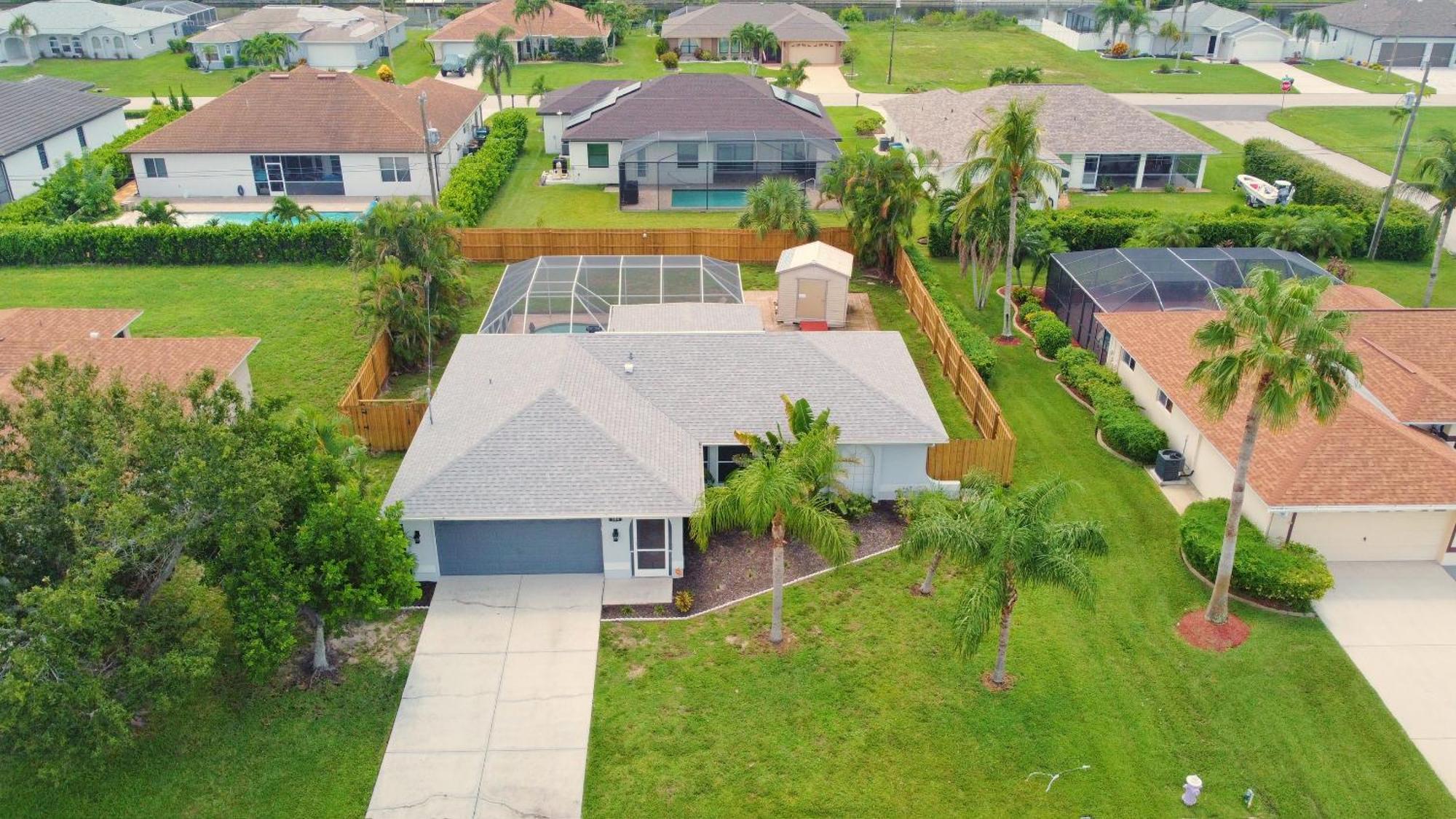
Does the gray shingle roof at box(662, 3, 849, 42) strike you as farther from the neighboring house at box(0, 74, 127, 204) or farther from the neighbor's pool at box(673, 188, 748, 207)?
the neighboring house at box(0, 74, 127, 204)

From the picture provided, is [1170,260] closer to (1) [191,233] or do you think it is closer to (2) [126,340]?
(2) [126,340]

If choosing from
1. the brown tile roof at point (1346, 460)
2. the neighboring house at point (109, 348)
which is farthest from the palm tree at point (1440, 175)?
the neighboring house at point (109, 348)

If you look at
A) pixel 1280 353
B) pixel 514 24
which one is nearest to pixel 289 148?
pixel 514 24

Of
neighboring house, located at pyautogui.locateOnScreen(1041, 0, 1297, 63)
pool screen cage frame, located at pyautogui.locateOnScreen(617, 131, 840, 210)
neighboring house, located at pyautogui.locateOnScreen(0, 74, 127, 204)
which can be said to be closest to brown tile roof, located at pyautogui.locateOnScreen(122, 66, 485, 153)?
neighboring house, located at pyautogui.locateOnScreen(0, 74, 127, 204)

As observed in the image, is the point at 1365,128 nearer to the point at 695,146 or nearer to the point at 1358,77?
the point at 1358,77

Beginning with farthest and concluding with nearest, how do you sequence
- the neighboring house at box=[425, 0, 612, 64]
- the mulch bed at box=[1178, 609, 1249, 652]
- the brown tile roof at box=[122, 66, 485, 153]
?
the neighboring house at box=[425, 0, 612, 64]
the brown tile roof at box=[122, 66, 485, 153]
the mulch bed at box=[1178, 609, 1249, 652]

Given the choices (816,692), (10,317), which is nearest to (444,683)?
(816,692)
